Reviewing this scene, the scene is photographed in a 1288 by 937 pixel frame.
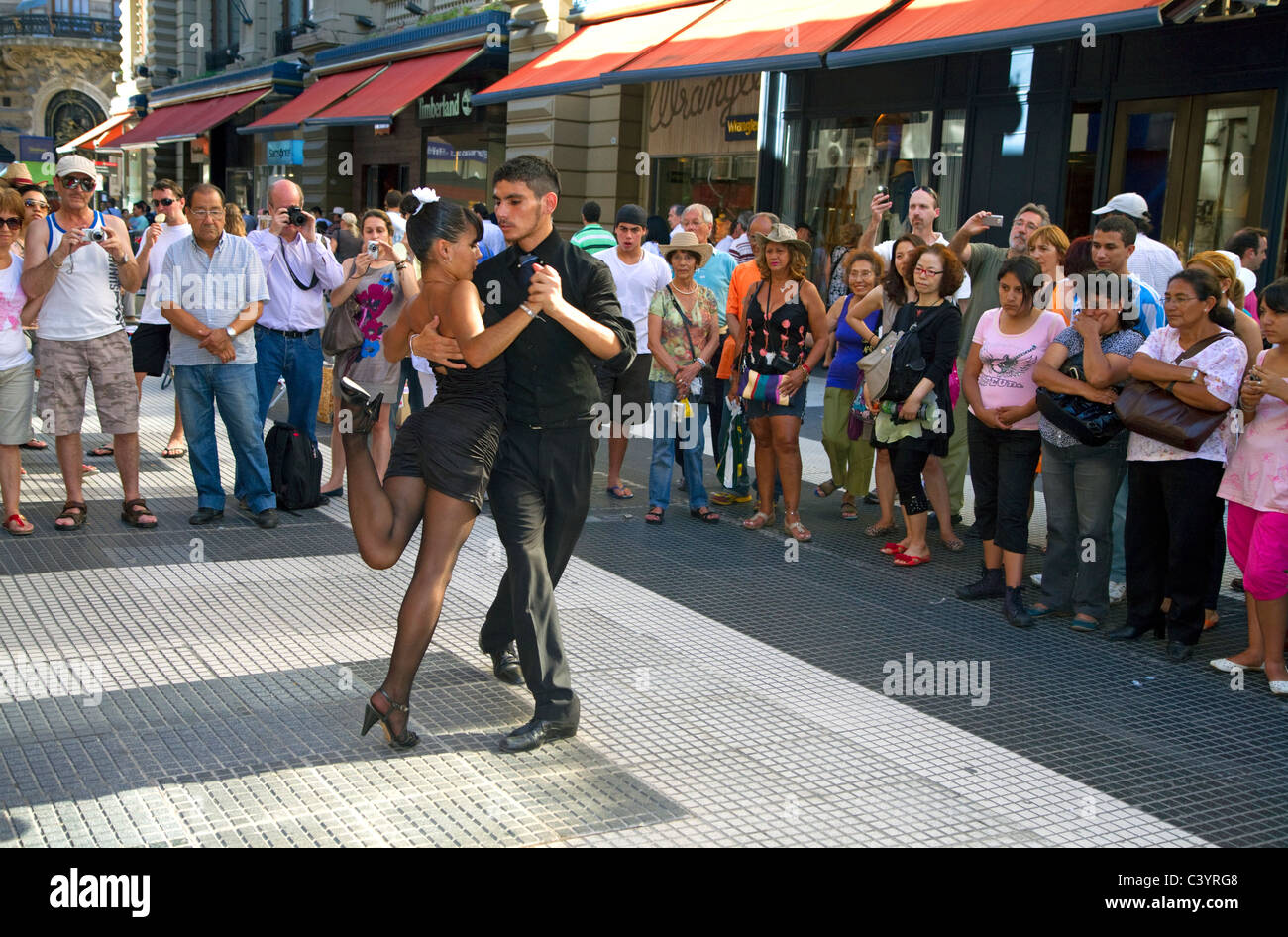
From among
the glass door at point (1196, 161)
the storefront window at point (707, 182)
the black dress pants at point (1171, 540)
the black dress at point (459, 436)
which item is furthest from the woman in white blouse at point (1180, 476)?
the storefront window at point (707, 182)

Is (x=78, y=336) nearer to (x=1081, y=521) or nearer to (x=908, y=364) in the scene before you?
(x=908, y=364)

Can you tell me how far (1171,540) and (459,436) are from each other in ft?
11.4

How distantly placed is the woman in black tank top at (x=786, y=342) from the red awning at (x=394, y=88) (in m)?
13.1

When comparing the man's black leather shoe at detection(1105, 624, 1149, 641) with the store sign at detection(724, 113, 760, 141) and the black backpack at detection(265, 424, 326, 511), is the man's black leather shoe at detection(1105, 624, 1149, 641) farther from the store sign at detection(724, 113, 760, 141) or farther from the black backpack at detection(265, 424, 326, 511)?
the store sign at detection(724, 113, 760, 141)

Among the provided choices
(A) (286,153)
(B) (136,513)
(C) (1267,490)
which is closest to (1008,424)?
(C) (1267,490)

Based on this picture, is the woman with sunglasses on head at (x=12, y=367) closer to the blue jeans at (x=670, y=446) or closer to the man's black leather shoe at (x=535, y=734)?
the blue jeans at (x=670, y=446)

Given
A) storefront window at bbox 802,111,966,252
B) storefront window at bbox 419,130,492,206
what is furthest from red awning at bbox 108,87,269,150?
storefront window at bbox 802,111,966,252

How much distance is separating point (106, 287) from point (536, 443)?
4.01 metres

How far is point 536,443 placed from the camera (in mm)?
4359

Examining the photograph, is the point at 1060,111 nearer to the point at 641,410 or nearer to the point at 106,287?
the point at 641,410

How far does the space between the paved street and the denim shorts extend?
1.03m

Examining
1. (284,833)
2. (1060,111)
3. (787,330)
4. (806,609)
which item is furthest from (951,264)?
(1060,111)

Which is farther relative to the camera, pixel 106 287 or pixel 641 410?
pixel 641 410

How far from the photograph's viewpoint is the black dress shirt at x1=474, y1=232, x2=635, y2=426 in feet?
14.2
